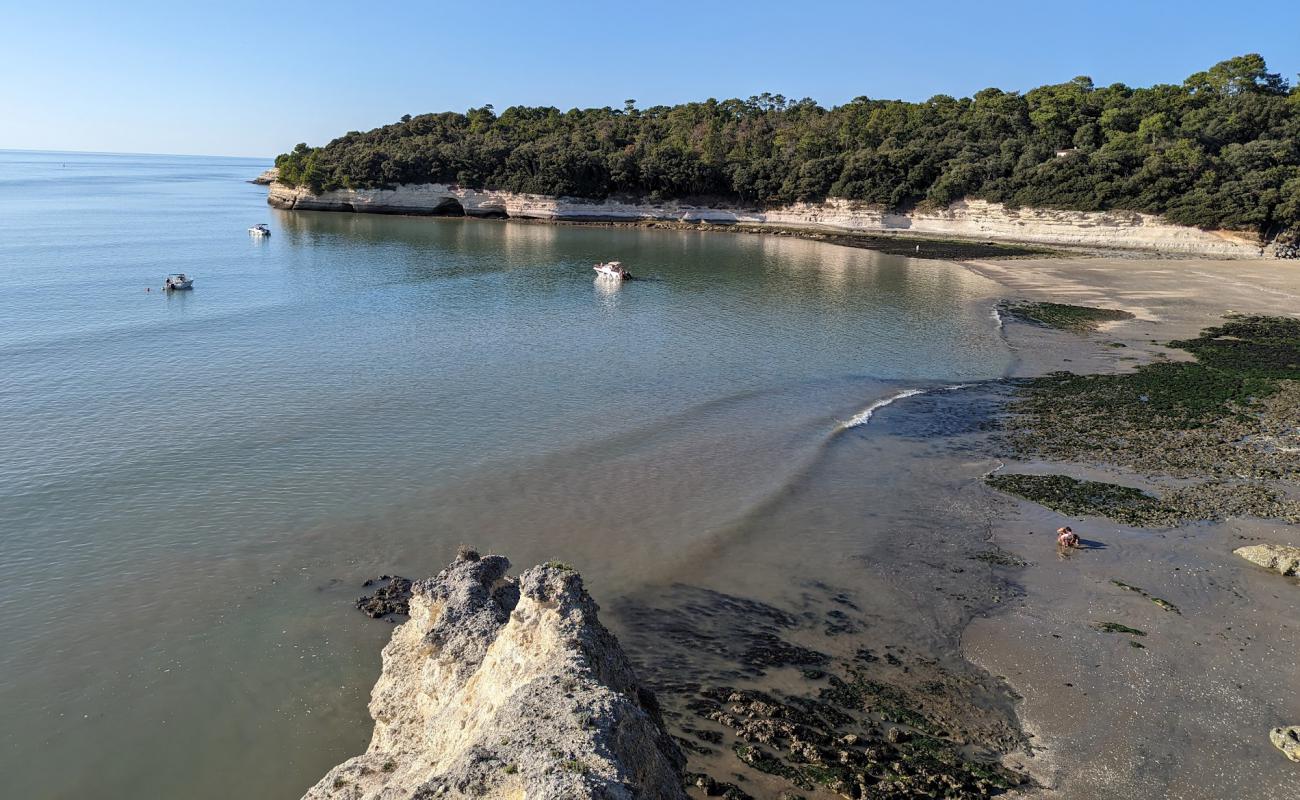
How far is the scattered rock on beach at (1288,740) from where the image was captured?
1015cm

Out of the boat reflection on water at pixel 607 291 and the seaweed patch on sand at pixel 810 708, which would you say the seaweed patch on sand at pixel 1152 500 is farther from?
the boat reflection on water at pixel 607 291

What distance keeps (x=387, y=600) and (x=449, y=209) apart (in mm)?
102250

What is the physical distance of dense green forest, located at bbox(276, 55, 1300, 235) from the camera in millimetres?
75375

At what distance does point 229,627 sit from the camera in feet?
43.6

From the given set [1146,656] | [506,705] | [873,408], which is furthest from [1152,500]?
[506,705]

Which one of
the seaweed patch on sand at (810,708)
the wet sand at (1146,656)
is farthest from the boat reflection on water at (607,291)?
the seaweed patch on sand at (810,708)

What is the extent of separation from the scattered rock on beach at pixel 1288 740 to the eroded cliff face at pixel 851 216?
75.9 metres

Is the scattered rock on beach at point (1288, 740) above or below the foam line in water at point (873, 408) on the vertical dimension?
below

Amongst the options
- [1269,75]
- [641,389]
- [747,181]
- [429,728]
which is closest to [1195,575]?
[429,728]

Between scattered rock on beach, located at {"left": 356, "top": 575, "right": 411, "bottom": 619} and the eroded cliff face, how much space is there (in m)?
81.3

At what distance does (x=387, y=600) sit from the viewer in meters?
13.8

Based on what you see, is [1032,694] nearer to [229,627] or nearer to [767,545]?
[767,545]

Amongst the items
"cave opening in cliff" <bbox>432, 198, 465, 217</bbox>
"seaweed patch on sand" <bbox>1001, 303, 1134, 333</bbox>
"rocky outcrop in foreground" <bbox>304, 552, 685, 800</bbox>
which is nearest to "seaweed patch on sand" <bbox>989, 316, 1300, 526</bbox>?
"seaweed patch on sand" <bbox>1001, 303, 1134, 333</bbox>

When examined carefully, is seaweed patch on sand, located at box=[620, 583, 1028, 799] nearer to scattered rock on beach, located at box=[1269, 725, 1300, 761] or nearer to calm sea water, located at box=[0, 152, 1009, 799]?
calm sea water, located at box=[0, 152, 1009, 799]
